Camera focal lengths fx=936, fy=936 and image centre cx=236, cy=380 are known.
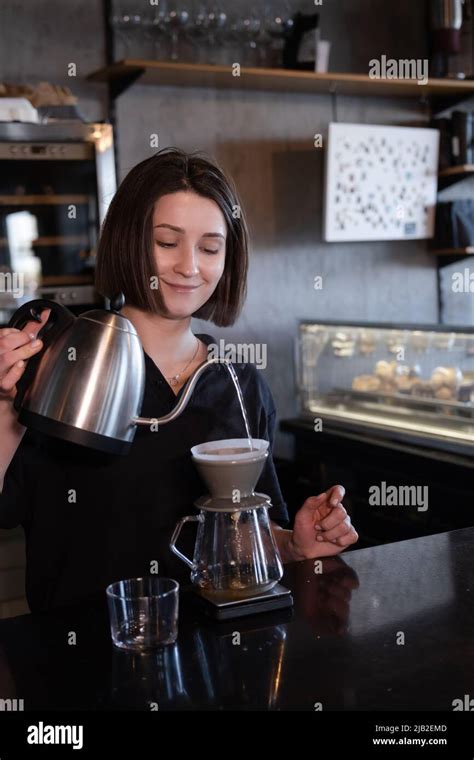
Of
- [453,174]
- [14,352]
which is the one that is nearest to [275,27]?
[453,174]

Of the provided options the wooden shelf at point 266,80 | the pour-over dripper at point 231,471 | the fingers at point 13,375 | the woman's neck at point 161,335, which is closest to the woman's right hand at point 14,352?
the fingers at point 13,375

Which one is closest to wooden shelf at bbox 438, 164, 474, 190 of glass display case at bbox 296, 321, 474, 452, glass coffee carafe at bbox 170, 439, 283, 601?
glass display case at bbox 296, 321, 474, 452

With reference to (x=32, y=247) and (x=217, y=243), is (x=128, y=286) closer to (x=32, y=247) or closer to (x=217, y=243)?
(x=217, y=243)

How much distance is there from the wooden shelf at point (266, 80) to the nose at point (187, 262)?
1.99 metres

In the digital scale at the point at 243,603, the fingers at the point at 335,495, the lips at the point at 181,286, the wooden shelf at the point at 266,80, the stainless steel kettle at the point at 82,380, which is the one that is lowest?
the digital scale at the point at 243,603

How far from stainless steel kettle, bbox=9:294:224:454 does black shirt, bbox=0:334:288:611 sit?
28cm

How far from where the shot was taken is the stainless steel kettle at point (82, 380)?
1378 millimetres

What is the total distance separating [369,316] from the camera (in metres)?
4.50

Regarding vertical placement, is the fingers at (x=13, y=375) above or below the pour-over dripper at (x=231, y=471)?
above

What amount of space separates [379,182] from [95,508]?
2.87m

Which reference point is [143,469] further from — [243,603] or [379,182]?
[379,182]

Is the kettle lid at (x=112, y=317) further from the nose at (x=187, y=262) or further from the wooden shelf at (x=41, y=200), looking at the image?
the wooden shelf at (x=41, y=200)

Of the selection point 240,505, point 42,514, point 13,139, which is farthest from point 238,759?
point 13,139

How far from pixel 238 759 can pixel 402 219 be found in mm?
3546
